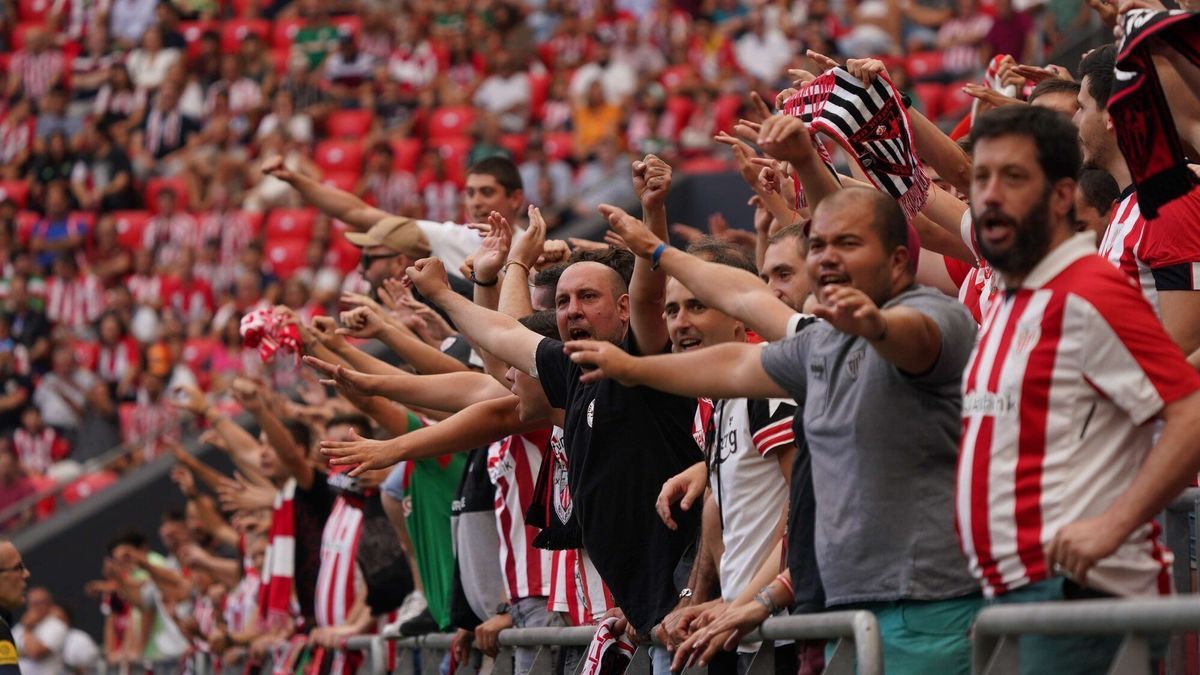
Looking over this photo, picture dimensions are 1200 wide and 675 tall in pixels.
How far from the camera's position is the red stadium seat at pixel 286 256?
56.2 feet

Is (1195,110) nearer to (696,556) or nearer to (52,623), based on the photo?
(696,556)

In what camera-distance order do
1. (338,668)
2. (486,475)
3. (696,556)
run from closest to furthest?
1. (696,556)
2. (486,475)
3. (338,668)

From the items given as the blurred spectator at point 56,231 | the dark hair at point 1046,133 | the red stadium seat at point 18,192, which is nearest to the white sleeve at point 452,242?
the dark hair at point 1046,133

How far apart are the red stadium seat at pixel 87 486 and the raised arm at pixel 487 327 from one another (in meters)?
10.4

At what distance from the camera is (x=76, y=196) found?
19.6 m

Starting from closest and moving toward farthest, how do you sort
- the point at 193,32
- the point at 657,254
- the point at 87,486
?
the point at 657,254 → the point at 87,486 → the point at 193,32

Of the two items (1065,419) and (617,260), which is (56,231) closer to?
(617,260)

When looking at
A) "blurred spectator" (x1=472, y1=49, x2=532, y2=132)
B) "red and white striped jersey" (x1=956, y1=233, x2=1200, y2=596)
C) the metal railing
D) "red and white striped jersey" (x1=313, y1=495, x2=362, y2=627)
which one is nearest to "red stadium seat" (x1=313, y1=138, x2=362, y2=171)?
"blurred spectator" (x1=472, y1=49, x2=532, y2=132)

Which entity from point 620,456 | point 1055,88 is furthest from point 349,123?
point 1055,88

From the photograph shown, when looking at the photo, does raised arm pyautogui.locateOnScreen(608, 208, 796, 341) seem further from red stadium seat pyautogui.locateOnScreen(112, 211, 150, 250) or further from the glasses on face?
red stadium seat pyautogui.locateOnScreen(112, 211, 150, 250)

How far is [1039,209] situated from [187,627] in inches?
370

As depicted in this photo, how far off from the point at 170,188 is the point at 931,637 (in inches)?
631

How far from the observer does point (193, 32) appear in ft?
69.8

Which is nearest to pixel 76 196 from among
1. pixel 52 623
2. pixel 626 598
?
pixel 52 623
